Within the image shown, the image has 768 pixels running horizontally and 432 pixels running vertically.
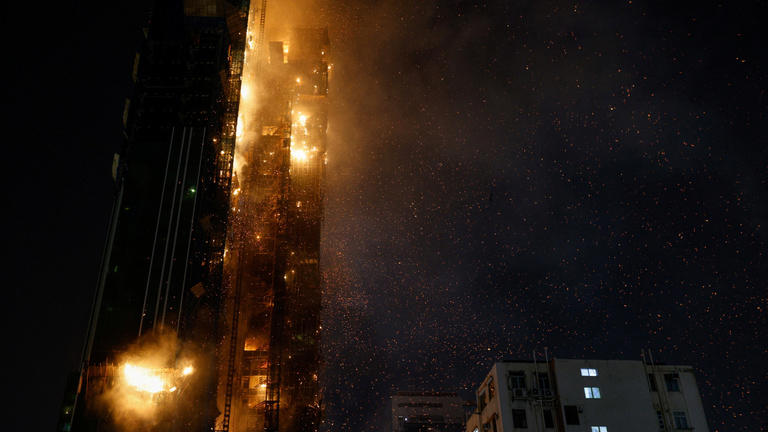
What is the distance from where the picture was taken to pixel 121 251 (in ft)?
112

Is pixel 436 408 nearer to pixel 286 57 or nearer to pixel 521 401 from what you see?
pixel 521 401

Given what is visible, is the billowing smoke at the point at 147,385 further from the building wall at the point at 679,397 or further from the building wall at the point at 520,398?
the building wall at the point at 679,397

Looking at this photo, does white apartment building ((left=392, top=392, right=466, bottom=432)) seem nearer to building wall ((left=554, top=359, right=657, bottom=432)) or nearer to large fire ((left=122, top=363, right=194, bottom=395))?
building wall ((left=554, top=359, right=657, bottom=432))

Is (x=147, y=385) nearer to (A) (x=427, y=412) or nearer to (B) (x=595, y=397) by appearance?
(B) (x=595, y=397)

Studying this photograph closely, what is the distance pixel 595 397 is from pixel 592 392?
47 cm

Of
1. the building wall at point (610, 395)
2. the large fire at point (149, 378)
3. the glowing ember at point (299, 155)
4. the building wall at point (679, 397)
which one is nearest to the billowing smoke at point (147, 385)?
the large fire at point (149, 378)

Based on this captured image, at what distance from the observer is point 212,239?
3741cm

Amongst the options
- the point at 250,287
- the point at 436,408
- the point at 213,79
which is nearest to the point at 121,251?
the point at 213,79

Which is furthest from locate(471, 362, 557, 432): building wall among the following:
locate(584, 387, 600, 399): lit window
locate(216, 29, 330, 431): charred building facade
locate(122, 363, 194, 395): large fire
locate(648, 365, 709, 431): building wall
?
locate(122, 363, 194, 395): large fire

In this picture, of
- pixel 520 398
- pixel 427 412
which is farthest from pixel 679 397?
pixel 427 412

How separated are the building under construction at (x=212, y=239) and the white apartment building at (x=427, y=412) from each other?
10044 centimetres

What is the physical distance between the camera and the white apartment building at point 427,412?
14012cm

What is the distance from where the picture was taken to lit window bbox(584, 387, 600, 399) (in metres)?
49.2

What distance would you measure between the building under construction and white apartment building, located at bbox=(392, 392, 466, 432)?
3954 inches
